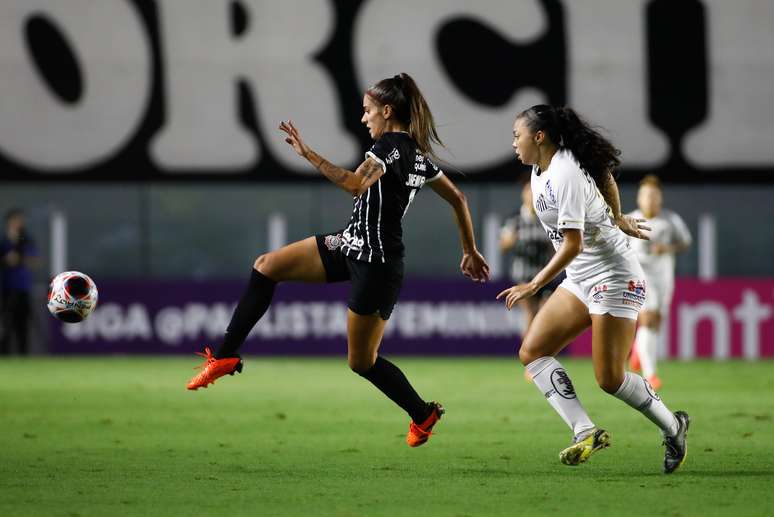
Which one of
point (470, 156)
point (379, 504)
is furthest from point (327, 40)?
point (379, 504)

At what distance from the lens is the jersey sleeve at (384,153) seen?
27.2ft

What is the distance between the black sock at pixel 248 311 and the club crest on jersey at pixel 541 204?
1721 mm

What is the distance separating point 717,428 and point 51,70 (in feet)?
49.5

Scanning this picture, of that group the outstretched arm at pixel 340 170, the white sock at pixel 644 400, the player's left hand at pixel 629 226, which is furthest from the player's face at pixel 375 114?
the white sock at pixel 644 400

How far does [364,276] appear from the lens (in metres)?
8.54

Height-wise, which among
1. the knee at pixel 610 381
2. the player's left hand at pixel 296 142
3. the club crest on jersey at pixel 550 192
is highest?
the player's left hand at pixel 296 142

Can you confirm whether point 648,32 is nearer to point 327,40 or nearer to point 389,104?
point 327,40

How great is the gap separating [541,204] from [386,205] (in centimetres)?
95

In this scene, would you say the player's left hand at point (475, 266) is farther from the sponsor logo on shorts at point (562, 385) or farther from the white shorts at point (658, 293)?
the white shorts at point (658, 293)

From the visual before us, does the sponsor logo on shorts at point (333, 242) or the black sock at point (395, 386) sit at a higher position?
the sponsor logo on shorts at point (333, 242)

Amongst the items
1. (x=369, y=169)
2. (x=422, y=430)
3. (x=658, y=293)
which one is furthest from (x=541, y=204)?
(x=658, y=293)

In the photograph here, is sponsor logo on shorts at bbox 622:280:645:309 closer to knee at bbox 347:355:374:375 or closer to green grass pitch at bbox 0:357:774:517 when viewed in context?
green grass pitch at bbox 0:357:774:517

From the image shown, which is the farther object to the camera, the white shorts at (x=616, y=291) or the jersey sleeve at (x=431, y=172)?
the jersey sleeve at (x=431, y=172)

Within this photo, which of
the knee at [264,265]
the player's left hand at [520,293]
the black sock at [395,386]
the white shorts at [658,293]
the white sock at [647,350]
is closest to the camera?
the player's left hand at [520,293]
